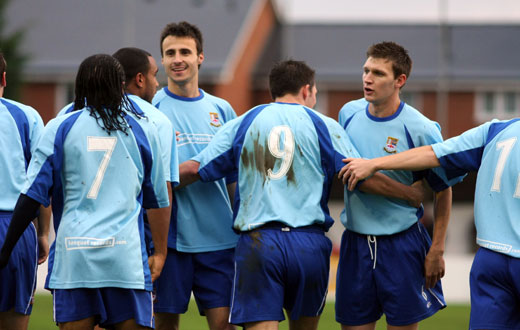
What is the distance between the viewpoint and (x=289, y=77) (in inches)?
241

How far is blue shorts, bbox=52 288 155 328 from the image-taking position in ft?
16.4

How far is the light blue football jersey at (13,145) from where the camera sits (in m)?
6.03

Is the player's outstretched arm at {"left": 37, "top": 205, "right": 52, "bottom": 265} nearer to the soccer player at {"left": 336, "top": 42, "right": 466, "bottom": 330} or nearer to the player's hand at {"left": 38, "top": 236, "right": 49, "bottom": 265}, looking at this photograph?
the player's hand at {"left": 38, "top": 236, "right": 49, "bottom": 265}

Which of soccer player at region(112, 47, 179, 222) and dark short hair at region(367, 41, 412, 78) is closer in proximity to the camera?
soccer player at region(112, 47, 179, 222)

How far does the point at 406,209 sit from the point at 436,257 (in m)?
0.42

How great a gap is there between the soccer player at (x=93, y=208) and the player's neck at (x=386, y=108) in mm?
2040

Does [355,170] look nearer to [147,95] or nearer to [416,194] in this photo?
[416,194]

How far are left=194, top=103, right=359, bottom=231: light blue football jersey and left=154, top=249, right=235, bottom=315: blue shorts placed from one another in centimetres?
71

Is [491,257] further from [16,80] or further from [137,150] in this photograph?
[16,80]

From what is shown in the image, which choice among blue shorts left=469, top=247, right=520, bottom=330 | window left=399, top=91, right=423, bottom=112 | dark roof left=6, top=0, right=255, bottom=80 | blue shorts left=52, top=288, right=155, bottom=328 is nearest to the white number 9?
blue shorts left=52, top=288, right=155, bottom=328

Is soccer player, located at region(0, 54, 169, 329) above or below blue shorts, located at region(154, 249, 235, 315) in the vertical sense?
above

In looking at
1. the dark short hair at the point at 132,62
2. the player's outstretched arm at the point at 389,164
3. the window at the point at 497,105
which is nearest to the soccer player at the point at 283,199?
the player's outstretched arm at the point at 389,164

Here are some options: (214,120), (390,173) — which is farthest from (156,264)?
(390,173)

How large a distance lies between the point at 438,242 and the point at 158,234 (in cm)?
216
